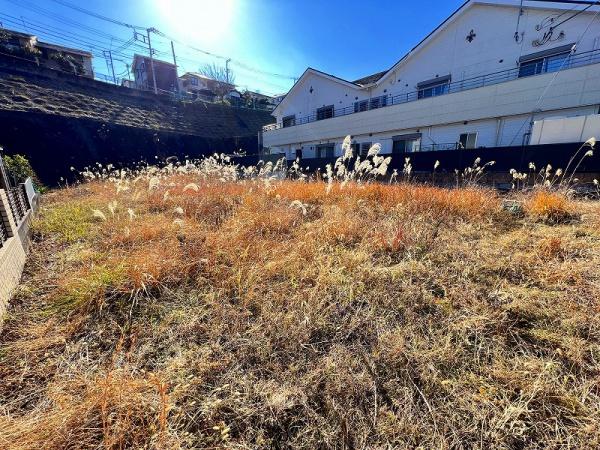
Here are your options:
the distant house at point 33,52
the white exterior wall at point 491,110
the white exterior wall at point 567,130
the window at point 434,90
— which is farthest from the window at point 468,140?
the distant house at point 33,52

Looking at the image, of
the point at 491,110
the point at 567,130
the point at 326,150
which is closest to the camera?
the point at 567,130

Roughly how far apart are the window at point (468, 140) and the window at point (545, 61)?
9.59 feet

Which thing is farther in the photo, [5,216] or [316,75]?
[316,75]

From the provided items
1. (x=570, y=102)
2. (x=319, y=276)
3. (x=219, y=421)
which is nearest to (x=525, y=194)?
(x=319, y=276)

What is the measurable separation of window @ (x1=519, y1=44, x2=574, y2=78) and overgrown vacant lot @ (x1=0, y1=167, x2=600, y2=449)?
39.6 ft

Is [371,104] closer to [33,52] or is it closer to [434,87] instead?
[434,87]

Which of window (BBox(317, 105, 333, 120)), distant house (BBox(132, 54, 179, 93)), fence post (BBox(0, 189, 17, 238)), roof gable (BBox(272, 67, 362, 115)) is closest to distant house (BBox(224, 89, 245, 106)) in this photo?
distant house (BBox(132, 54, 179, 93))

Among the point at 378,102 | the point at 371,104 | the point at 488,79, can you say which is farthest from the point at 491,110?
the point at 371,104

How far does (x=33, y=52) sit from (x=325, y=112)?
20.2 meters

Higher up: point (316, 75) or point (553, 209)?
point (316, 75)

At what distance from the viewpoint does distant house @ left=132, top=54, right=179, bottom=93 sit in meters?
30.7

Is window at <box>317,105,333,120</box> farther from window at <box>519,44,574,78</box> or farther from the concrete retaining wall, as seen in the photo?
the concrete retaining wall

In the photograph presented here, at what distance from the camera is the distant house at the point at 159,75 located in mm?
30719

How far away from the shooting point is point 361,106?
1811 cm
